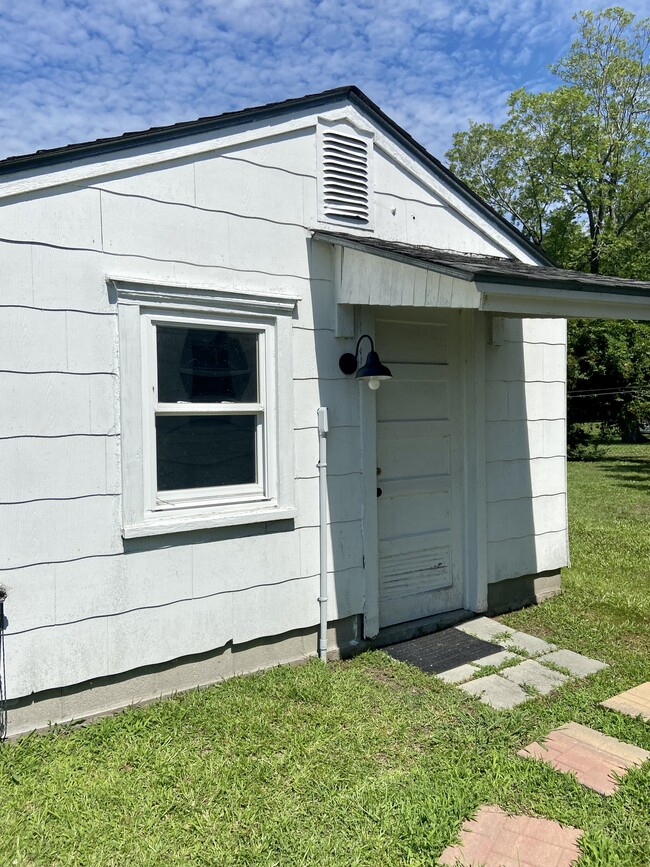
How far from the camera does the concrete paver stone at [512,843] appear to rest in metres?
2.26

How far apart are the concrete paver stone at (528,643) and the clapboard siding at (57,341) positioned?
128 inches

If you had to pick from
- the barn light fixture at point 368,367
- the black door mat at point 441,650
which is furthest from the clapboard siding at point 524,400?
the black door mat at point 441,650

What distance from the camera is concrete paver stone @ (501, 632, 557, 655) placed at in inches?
169

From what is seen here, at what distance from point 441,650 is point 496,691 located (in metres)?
0.64

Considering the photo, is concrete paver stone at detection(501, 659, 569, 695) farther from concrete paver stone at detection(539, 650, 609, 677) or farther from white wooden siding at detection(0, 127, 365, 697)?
white wooden siding at detection(0, 127, 365, 697)

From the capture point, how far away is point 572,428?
19938 mm

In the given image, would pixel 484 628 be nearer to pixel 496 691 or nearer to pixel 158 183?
pixel 496 691

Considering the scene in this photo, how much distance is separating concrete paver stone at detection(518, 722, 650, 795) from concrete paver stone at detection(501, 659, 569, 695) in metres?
0.51

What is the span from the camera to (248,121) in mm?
3723

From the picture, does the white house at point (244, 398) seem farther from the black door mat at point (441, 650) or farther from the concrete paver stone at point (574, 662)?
the concrete paver stone at point (574, 662)

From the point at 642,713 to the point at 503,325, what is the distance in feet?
9.73

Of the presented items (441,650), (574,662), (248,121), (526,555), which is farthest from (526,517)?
(248,121)

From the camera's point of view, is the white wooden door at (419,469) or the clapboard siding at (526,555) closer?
the white wooden door at (419,469)

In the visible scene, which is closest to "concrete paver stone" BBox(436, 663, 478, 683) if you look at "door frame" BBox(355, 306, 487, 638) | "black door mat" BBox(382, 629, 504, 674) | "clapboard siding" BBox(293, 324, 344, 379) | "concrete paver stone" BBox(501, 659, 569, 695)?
"black door mat" BBox(382, 629, 504, 674)
